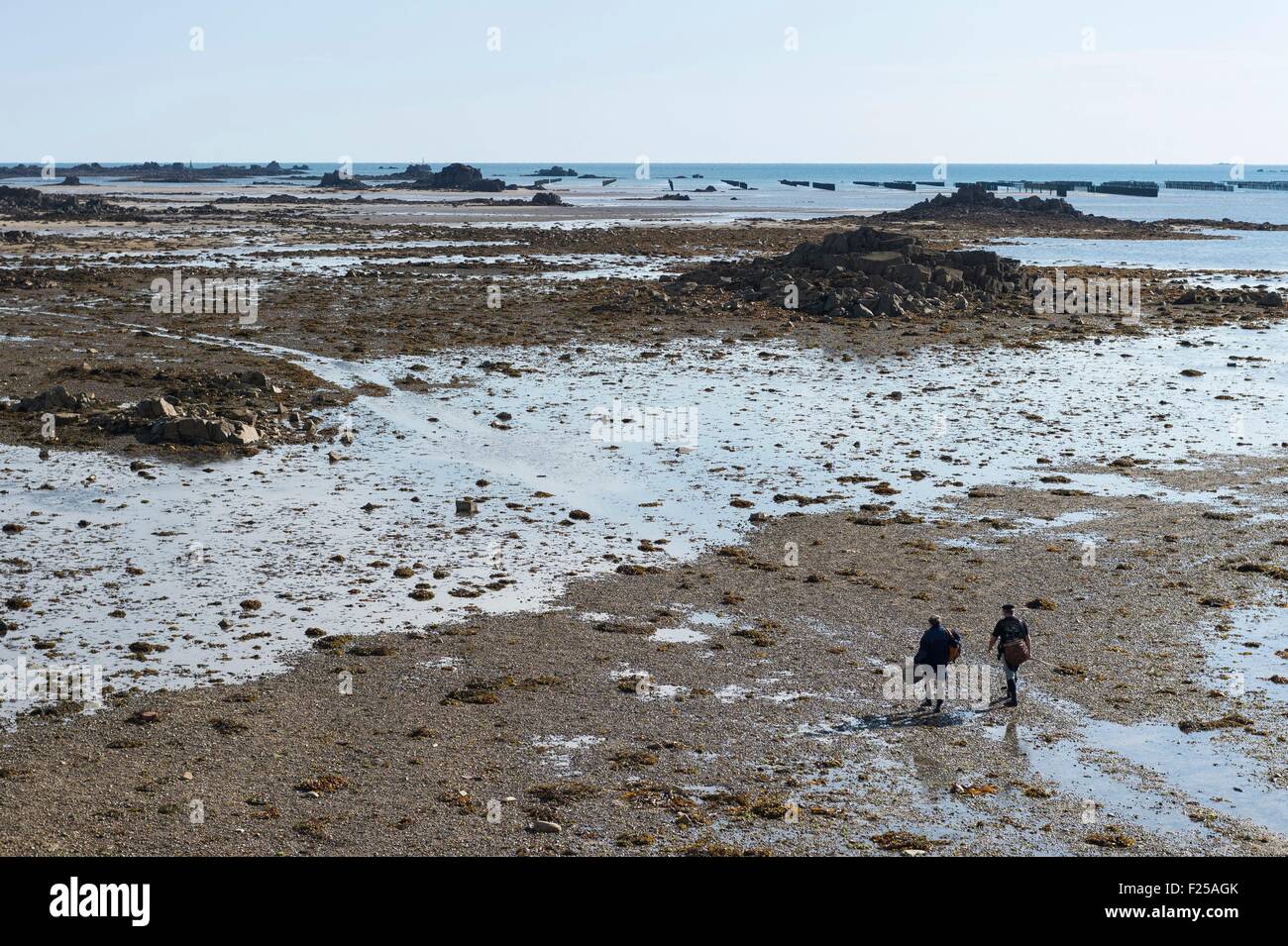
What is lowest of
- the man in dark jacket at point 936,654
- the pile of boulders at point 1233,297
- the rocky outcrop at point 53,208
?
the man in dark jacket at point 936,654

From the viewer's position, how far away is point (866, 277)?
255ft

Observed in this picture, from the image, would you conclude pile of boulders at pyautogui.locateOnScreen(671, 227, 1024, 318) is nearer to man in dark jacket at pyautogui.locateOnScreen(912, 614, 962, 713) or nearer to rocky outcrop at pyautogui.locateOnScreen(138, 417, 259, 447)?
rocky outcrop at pyautogui.locateOnScreen(138, 417, 259, 447)

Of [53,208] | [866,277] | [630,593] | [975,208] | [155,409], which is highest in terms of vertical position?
[975,208]

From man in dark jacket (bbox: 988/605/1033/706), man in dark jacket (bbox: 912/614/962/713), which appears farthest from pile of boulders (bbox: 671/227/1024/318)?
man in dark jacket (bbox: 912/614/962/713)

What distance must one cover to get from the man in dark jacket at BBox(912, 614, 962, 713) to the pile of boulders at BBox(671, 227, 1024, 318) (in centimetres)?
5152

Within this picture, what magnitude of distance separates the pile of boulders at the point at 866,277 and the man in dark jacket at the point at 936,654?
2028 inches

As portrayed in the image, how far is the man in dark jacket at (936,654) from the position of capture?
2122cm

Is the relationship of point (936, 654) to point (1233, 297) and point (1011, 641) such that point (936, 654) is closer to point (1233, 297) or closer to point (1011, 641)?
point (1011, 641)

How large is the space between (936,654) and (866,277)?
59.3 m

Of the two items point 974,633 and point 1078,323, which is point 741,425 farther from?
point 1078,323

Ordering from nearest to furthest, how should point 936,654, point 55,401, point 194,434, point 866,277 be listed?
point 936,654
point 194,434
point 55,401
point 866,277

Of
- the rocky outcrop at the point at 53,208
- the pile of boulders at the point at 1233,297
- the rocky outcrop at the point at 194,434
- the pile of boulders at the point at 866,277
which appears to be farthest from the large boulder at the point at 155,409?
the rocky outcrop at the point at 53,208

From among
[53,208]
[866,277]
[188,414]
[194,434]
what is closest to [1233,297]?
[866,277]

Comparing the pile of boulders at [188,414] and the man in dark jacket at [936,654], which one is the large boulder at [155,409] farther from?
the man in dark jacket at [936,654]
